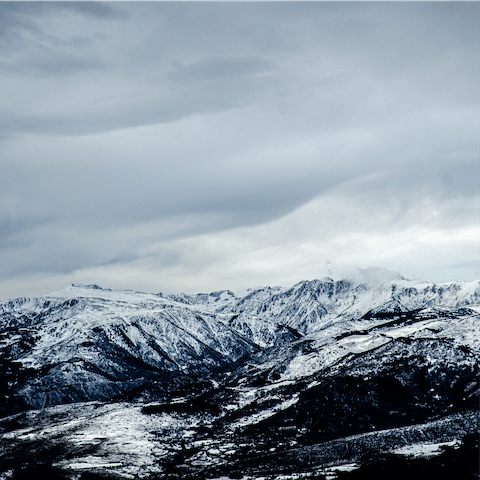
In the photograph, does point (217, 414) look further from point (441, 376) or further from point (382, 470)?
point (382, 470)

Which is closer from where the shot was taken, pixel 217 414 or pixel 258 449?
pixel 258 449

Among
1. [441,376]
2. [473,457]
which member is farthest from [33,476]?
[441,376]

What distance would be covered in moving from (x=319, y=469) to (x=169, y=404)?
10743 cm

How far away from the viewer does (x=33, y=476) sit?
109688 millimetres

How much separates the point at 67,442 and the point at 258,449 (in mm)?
60041

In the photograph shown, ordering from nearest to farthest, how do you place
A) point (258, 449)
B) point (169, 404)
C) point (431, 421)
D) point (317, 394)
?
1. point (258, 449)
2. point (431, 421)
3. point (317, 394)
4. point (169, 404)

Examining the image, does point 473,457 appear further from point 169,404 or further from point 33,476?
point 169,404

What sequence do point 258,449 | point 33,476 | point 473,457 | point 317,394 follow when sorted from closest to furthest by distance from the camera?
1. point 473,457
2. point 33,476
3. point 258,449
4. point 317,394

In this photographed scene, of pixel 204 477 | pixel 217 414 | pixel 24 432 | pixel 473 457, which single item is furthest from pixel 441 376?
pixel 24 432

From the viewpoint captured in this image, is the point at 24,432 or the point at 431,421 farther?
the point at 24,432

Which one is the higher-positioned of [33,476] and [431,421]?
[33,476]

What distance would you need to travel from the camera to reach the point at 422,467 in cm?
8956

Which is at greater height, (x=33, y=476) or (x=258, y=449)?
(x=33, y=476)

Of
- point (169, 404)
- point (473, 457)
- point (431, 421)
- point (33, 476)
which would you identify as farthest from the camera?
point (169, 404)
